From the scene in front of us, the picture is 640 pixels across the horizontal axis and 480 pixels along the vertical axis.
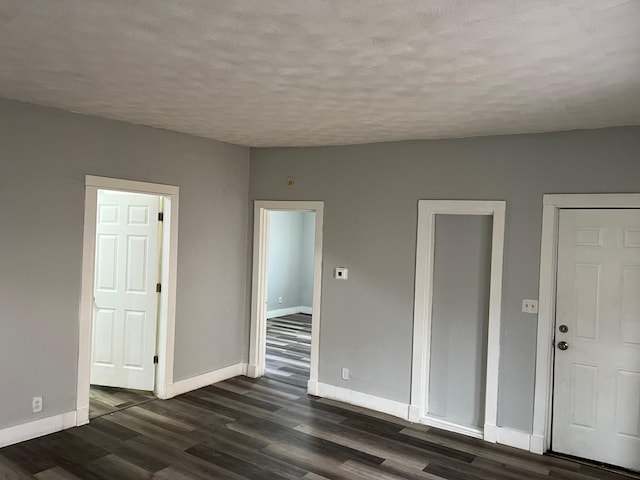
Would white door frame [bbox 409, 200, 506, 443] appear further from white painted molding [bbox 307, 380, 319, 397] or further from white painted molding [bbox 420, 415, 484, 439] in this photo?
white painted molding [bbox 307, 380, 319, 397]

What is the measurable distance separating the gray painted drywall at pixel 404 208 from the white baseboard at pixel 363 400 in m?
0.06

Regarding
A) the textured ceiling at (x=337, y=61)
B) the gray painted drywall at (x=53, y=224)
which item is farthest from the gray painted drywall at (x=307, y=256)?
the textured ceiling at (x=337, y=61)

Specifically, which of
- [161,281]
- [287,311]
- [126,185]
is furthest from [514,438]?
[287,311]

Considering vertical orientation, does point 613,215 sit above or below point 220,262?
above

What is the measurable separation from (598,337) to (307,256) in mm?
6588

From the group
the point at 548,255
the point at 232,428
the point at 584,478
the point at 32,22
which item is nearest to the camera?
the point at 32,22

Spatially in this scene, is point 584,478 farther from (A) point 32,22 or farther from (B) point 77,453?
(A) point 32,22

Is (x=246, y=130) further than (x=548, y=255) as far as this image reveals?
Yes

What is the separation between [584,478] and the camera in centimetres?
360

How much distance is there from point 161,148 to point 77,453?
259cm

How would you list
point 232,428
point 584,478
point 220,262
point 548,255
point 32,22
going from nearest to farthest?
1. point 32,22
2. point 584,478
3. point 548,255
4. point 232,428
5. point 220,262

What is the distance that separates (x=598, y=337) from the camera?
3.85 m

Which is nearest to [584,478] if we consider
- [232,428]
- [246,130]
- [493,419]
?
[493,419]

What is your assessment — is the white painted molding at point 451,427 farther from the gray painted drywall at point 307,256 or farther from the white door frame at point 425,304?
the gray painted drywall at point 307,256
